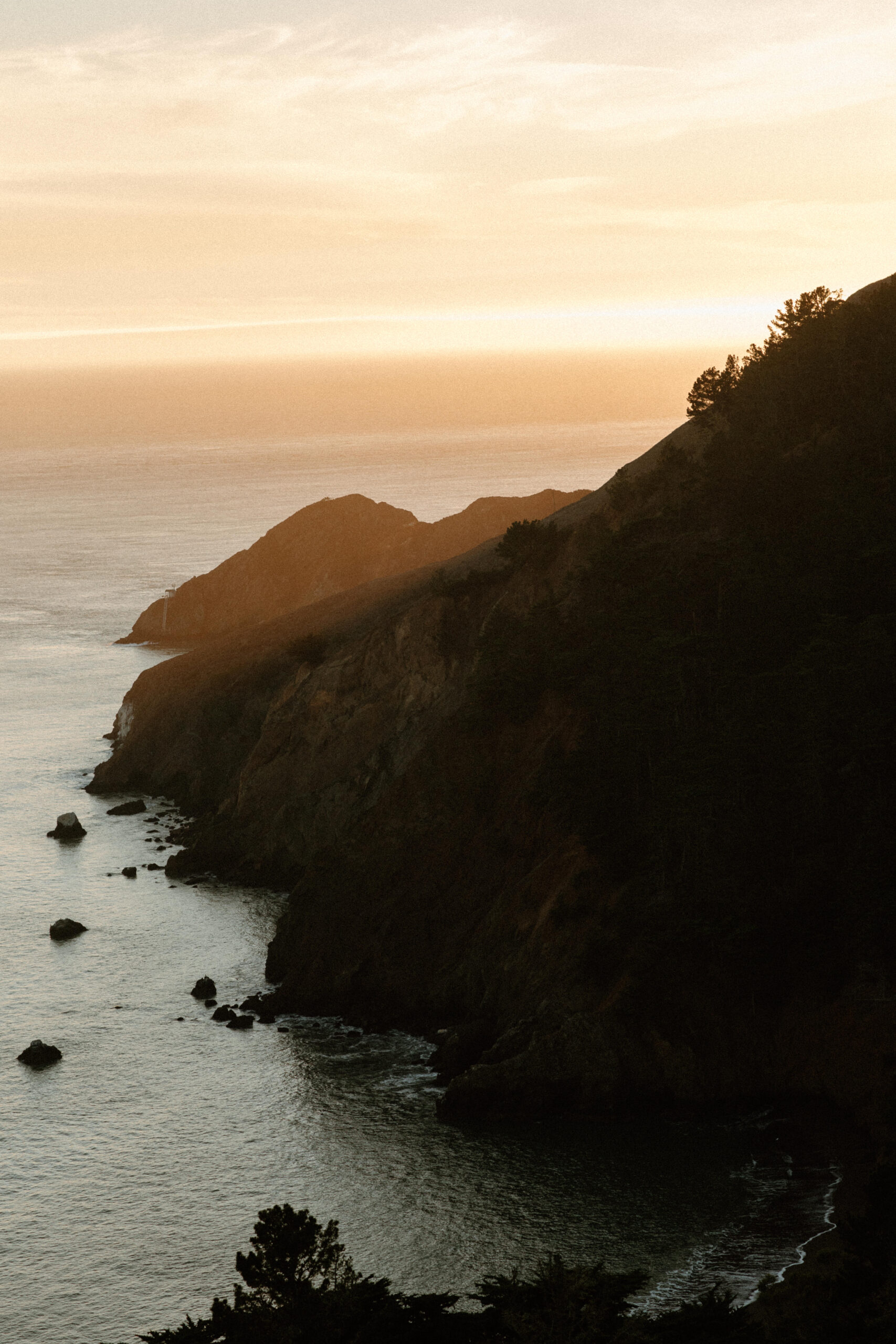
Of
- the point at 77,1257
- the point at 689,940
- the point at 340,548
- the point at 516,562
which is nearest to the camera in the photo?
the point at 77,1257

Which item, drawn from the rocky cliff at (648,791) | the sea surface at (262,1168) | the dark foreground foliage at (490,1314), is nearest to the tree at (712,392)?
the rocky cliff at (648,791)

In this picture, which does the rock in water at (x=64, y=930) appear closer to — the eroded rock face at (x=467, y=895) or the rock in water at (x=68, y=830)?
the eroded rock face at (x=467, y=895)

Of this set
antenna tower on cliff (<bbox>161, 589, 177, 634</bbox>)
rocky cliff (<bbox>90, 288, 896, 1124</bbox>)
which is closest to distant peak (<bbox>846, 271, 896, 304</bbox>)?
rocky cliff (<bbox>90, 288, 896, 1124</bbox>)

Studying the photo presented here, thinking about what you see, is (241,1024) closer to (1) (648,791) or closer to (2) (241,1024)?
(2) (241,1024)

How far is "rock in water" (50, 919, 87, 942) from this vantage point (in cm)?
7262

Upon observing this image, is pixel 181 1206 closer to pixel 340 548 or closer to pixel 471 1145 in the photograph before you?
pixel 471 1145

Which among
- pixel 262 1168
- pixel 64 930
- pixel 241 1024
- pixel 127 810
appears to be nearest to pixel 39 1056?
pixel 241 1024

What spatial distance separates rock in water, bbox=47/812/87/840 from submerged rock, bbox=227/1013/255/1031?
3356 cm

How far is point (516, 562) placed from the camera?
8094 cm

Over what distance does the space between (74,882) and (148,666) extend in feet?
223

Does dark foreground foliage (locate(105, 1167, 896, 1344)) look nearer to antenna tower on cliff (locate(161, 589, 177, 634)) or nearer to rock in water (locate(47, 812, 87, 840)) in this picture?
rock in water (locate(47, 812, 87, 840))

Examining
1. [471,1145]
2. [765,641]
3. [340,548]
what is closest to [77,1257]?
[471,1145]

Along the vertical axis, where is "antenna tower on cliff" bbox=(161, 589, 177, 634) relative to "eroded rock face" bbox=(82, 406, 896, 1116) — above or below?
above

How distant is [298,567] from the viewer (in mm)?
162375
